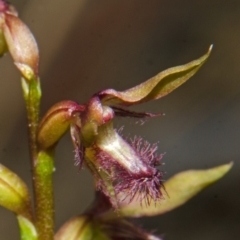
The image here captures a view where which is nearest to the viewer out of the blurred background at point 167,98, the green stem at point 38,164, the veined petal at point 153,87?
the veined petal at point 153,87

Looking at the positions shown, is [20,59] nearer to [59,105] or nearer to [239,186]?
[59,105]

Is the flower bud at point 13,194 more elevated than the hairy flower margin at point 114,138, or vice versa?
the hairy flower margin at point 114,138

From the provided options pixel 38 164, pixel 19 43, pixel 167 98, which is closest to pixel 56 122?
pixel 38 164

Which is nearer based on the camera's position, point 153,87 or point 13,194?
point 153,87

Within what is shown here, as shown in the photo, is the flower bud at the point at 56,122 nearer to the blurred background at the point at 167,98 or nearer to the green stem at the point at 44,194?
the green stem at the point at 44,194

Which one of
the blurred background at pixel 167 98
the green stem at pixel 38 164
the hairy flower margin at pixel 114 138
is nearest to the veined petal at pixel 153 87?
the hairy flower margin at pixel 114 138

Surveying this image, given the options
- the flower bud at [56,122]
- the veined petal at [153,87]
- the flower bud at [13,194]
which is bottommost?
the flower bud at [13,194]

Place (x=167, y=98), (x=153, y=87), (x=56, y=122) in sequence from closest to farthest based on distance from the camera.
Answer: (x=153, y=87) < (x=56, y=122) < (x=167, y=98)

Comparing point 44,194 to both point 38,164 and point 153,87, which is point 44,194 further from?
point 153,87
